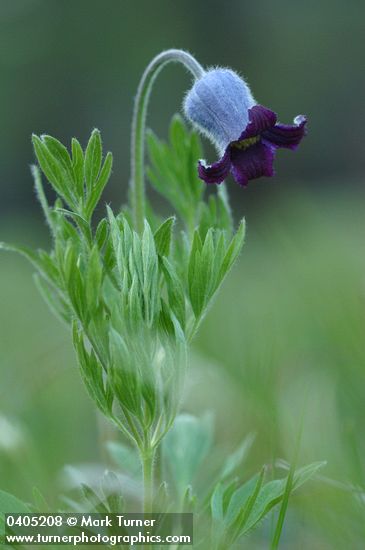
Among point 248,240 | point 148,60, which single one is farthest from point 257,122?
point 148,60

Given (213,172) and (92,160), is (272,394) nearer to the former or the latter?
(213,172)

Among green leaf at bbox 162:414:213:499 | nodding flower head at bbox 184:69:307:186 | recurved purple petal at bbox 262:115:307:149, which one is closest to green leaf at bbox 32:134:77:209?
nodding flower head at bbox 184:69:307:186

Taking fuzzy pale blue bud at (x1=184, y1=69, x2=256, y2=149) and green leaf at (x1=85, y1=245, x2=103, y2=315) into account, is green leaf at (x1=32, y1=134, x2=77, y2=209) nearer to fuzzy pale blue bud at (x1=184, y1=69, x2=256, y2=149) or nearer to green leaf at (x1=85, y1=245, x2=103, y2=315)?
green leaf at (x1=85, y1=245, x2=103, y2=315)

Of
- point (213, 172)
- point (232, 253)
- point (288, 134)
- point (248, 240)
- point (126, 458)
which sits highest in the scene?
point (248, 240)

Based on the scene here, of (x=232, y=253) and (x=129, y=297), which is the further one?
(x=232, y=253)

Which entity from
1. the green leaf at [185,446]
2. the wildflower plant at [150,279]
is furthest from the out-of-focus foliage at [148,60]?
the wildflower plant at [150,279]

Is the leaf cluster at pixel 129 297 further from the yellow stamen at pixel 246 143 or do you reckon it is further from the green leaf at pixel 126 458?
the green leaf at pixel 126 458

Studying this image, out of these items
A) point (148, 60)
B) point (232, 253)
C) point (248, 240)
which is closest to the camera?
point (232, 253)
